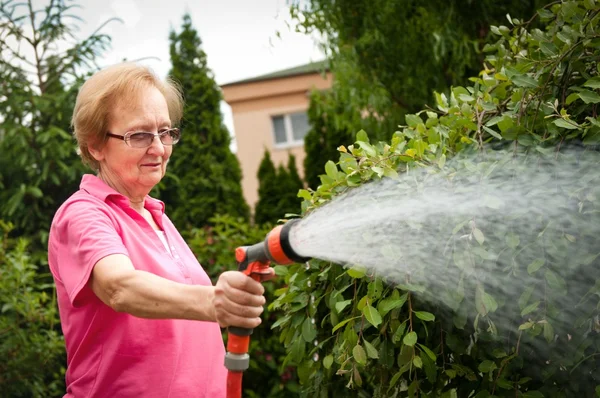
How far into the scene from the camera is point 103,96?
83.8 inches

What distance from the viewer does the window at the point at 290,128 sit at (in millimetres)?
19997

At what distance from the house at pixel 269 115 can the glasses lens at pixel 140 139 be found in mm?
17576

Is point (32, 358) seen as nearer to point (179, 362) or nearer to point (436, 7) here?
point (179, 362)

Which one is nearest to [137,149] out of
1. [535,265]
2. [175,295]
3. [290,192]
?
[175,295]

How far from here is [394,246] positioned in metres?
2.00

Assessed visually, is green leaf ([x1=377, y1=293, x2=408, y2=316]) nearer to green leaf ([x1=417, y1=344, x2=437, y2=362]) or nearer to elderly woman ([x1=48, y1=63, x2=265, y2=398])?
green leaf ([x1=417, y1=344, x2=437, y2=362])

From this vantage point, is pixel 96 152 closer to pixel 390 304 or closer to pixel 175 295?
pixel 175 295

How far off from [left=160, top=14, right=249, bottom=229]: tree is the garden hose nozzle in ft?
26.9

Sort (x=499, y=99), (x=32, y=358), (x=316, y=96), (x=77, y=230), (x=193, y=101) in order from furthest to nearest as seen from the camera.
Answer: (x=193, y=101), (x=316, y=96), (x=32, y=358), (x=499, y=99), (x=77, y=230)

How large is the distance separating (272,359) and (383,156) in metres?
3.77

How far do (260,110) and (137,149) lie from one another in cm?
1816

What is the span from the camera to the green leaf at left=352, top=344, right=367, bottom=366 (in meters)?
2.02

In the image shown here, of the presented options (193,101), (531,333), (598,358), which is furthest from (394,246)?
(193,101)

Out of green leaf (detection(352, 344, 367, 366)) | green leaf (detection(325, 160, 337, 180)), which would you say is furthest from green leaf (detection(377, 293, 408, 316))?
green leaf (detection(325, 160, 337, 180))
